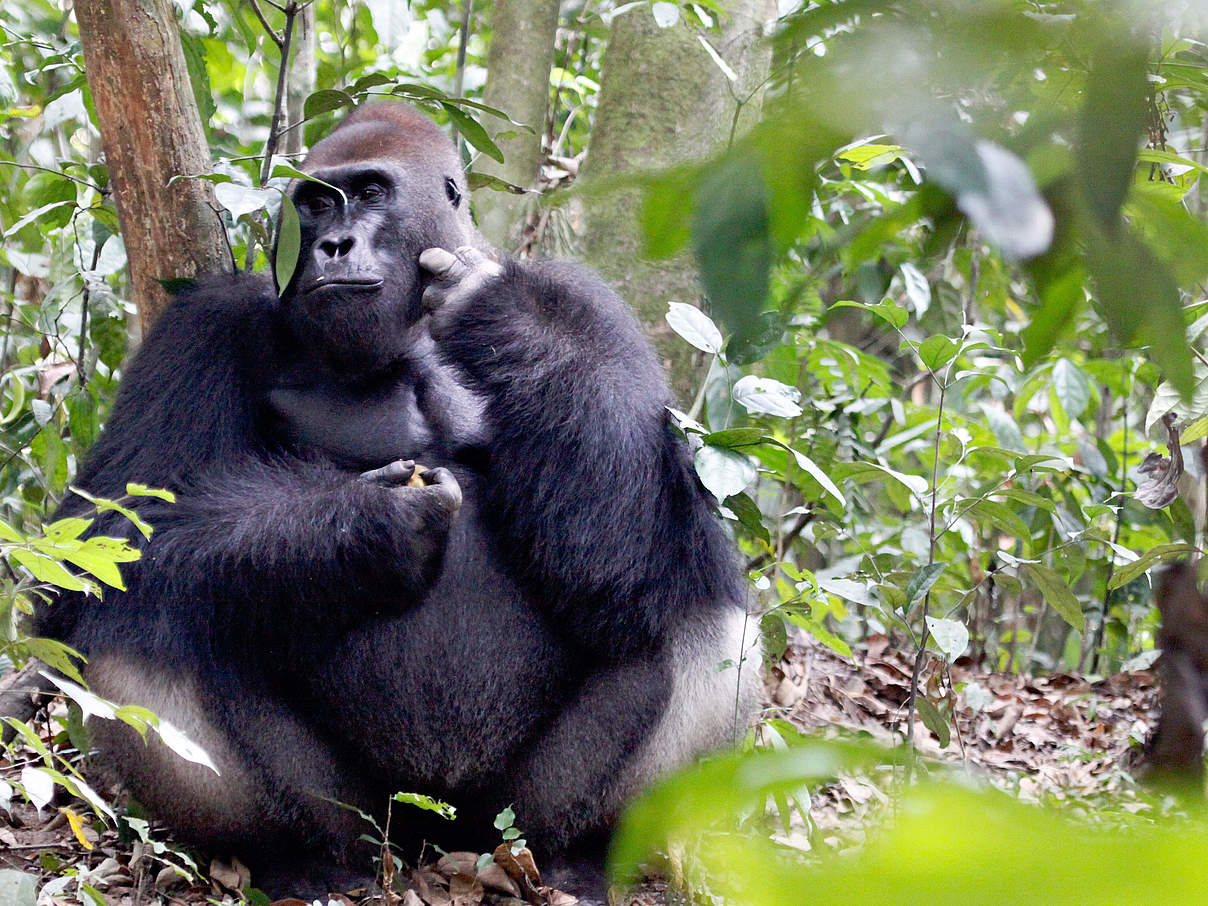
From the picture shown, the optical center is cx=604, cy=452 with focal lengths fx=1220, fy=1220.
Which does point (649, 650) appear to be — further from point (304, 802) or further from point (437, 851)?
point (304, 802)

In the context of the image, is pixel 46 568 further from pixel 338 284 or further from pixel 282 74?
pixel 282 74

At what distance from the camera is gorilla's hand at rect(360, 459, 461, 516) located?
2549 millimetres

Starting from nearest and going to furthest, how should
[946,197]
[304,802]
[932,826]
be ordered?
[932,826] → [946,197] → [304,802]

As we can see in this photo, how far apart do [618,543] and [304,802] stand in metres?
0.87

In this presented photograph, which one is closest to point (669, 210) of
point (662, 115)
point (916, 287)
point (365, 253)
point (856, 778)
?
point (856, 778)

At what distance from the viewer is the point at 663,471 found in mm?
2738

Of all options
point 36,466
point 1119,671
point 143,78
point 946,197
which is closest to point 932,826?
point 946,197

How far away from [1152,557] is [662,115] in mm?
2017

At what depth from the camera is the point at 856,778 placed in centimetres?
218

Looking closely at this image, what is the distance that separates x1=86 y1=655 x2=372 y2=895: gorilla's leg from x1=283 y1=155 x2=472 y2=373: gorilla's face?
807mm

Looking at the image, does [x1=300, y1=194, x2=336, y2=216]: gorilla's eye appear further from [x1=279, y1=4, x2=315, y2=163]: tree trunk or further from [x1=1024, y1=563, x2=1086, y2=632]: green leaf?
[x1=1024, y1=563, x2=1086, y2=632]: green leaf

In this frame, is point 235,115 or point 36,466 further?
point 235,115

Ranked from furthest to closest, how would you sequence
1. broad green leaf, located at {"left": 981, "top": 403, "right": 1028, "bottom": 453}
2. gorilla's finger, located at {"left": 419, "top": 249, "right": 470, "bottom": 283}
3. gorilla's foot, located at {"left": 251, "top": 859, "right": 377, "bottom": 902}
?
broad green leaf, located at {"left": 981, "top": 403, "right": 1028, "bottom": 453}, gorilla's finger, located at {"left": 419, "top": 249, "right": 470, "bottom": 283}, gorilla's foot, located at {"left": 251, "top": 859, "right": 377, "bottom": 902}

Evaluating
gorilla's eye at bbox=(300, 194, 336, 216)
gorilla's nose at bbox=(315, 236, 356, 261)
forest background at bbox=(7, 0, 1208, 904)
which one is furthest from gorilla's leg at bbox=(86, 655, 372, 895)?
gorilla's eye at bbox=(300, 194, 336, 216)
